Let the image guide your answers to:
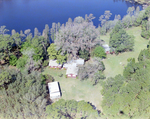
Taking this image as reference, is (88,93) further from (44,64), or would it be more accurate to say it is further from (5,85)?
(5,85)

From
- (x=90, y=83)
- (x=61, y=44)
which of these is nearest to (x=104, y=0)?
(x=61, y=44)

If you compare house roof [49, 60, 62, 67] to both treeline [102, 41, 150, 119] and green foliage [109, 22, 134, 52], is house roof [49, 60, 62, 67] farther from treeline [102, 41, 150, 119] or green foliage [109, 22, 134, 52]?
green foliage [109, 22, 134, 52]

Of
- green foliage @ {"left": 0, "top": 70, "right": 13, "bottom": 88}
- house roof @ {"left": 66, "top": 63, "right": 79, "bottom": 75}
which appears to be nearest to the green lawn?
house roof @ {"left": 66, "top": 63, "right": 79, "bottom": 75}

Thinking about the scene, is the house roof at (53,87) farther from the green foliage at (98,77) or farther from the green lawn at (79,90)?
the green foliage at (98,77)

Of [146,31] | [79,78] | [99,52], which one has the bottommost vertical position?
[79,78]

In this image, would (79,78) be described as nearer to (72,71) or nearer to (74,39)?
(72,71)

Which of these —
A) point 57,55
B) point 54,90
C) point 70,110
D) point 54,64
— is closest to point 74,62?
point 57,55
